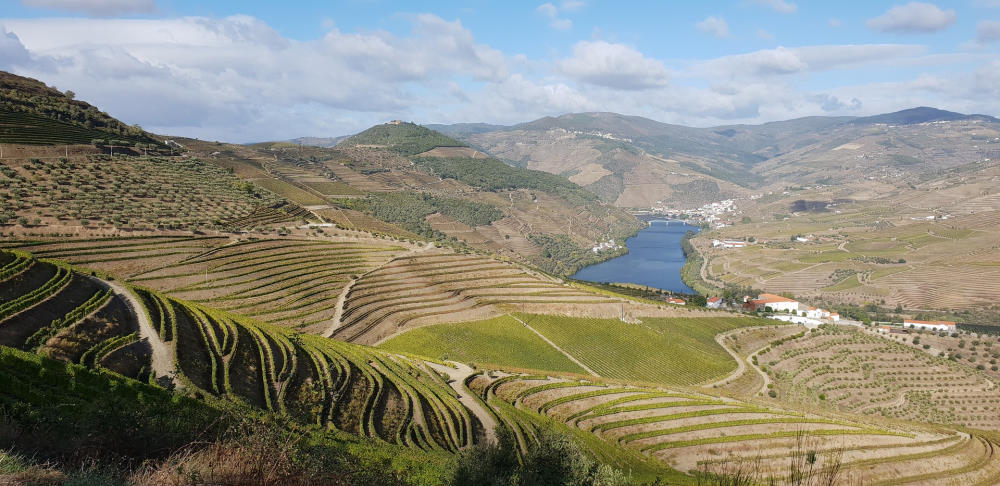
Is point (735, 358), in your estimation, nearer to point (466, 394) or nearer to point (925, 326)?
point (466, 394)

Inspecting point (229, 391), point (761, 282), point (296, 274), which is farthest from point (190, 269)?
point (761, 282)

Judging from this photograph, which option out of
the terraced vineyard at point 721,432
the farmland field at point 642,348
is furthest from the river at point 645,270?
the terraced vineyard at point 721,432

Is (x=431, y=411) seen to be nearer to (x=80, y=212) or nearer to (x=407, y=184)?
(x=80, y=212)

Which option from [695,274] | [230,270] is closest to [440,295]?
[230,270]

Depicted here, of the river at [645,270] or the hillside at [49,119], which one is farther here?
the river at [645,270]

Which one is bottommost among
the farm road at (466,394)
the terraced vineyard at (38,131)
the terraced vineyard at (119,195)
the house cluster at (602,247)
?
the farm road at (466,394)

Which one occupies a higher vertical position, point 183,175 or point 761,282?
point 183,175

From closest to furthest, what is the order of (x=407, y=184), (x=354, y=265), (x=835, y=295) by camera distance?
(x=354, y=265) < (x=835, y=295) < (x=407, y=184)

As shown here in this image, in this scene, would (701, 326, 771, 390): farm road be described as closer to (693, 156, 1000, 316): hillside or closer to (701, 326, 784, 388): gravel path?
(701, 326, 784, 388): gravel path

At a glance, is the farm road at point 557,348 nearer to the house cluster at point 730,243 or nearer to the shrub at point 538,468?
the shrub at point 538,468
